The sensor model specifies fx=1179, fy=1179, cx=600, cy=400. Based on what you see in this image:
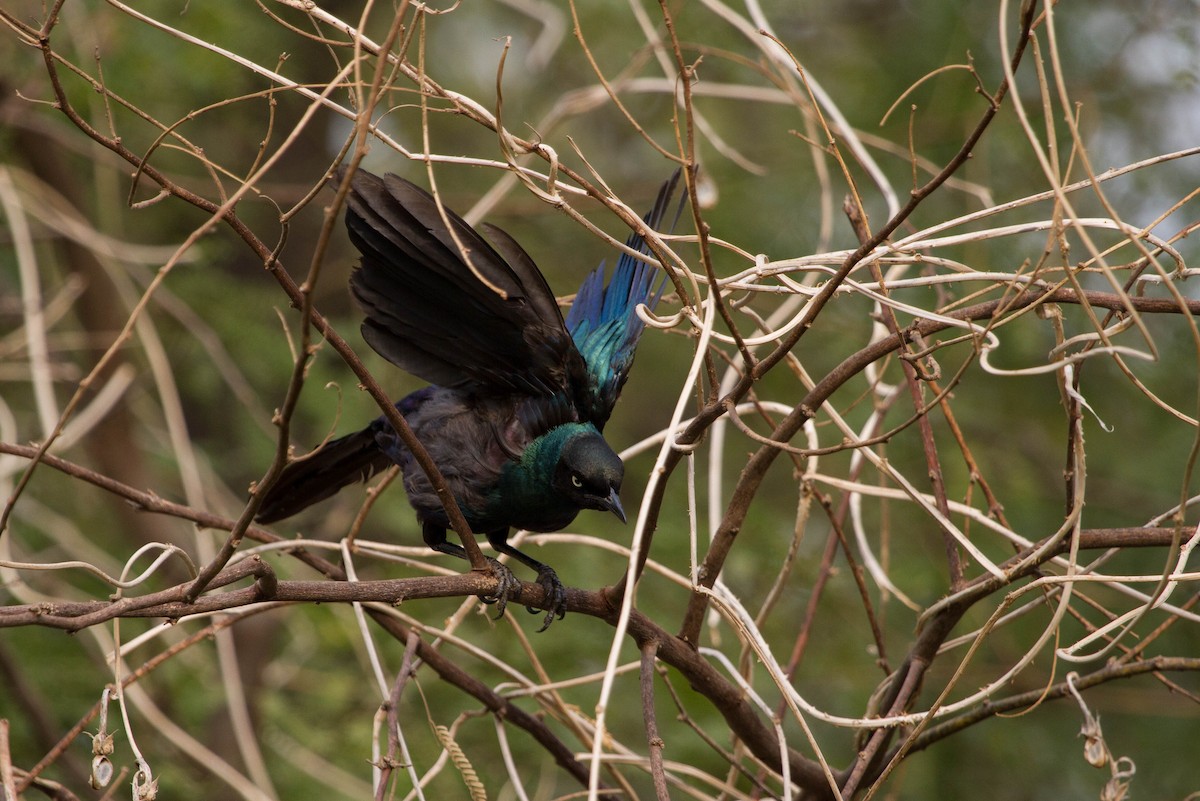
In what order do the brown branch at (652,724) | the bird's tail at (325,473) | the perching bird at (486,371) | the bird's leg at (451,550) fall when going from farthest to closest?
the bird's tail at (325,473), the bird's leg at (451,550), the perching bird at (486,371), the brown branch at (652,724)

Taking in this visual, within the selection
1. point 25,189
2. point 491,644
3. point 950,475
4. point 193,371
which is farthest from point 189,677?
point 950,475

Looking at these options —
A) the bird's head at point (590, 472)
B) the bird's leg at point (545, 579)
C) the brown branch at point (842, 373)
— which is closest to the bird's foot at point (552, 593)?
the bird's leg at point (545, 579)

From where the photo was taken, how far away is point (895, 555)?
4953mm

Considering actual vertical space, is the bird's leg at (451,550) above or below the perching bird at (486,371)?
below

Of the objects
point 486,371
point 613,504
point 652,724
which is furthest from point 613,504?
point 652,724

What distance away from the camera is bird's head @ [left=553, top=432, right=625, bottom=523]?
9.94 ft

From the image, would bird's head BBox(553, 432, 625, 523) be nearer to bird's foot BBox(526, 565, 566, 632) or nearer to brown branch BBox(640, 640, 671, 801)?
bird's foot BBox(526, 565, 566, 632)

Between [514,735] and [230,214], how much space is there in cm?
330

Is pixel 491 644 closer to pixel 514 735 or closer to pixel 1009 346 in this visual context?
pixel 514 735

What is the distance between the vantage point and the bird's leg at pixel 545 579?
2.70 metres

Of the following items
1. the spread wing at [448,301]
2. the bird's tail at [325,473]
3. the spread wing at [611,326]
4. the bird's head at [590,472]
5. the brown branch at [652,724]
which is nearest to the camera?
the brown branch at [652,724]

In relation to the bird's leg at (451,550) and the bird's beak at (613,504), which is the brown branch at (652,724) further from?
the bird's beak at (613,504)

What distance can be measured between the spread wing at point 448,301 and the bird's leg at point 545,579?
474 mm

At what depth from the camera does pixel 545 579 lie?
3.11m
